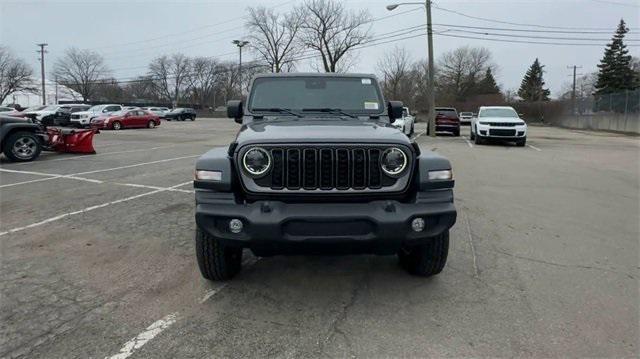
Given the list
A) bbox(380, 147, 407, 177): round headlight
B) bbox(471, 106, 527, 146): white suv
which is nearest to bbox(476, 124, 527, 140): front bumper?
bbox(471, 106, 527, 146): white suv

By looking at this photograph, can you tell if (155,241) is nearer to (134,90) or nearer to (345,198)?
(345,198)

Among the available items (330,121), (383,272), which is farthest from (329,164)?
(383,272)

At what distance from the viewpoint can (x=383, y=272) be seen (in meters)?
4.23

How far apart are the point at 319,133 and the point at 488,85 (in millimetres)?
83682

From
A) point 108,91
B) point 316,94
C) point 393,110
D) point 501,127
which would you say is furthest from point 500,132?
point 108,91

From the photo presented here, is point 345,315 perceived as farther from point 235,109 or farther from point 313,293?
point 235,109

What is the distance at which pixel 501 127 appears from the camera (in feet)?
61.4

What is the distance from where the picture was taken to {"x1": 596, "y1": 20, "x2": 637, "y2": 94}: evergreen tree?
2320 inches

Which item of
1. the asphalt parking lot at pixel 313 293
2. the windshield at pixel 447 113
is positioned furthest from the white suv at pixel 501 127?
the asphalt parking lot at pixel 313 293

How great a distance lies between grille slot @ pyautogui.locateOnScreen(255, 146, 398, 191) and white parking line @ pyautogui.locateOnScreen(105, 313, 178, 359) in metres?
1.16

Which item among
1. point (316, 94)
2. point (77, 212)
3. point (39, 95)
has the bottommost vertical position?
point (77, 212)

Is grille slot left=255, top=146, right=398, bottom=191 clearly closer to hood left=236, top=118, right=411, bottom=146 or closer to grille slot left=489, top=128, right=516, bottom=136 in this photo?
hood left=236, top=118, right=411, bottom=146

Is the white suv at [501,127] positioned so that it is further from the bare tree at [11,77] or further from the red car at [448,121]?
the bare tree at [11,77]

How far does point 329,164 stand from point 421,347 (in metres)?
1.38
